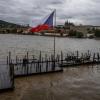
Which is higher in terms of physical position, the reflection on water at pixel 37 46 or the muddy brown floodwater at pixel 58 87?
the muddy brown floodwater at pixel 58 87

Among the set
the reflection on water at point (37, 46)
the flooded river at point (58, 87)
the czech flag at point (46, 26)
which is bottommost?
the reflection on water at point (37, 46)

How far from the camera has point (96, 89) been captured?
23.9 m

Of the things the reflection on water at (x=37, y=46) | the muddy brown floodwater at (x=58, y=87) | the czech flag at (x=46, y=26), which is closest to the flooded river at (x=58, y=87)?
the muddy brown floodwater at (x=58, y=87)

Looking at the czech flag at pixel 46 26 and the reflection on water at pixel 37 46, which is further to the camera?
the reflection on water at pixel 37 46

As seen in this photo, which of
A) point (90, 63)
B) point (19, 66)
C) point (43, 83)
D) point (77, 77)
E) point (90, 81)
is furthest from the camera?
point (90, 63)

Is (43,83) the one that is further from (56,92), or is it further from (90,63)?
(90,63)

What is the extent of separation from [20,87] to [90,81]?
8.23 metres

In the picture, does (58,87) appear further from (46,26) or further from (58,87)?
(46,26)

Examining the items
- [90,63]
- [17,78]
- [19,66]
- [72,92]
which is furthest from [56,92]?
[90,63]

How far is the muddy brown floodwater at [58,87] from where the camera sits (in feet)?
68.6

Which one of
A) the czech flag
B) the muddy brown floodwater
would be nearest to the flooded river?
the muddy brown floodwater

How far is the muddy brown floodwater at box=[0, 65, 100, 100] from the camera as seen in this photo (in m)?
20.9

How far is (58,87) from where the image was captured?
2403 cm

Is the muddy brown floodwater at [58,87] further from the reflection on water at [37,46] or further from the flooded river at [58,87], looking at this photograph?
the reflection on water at [37,46]
